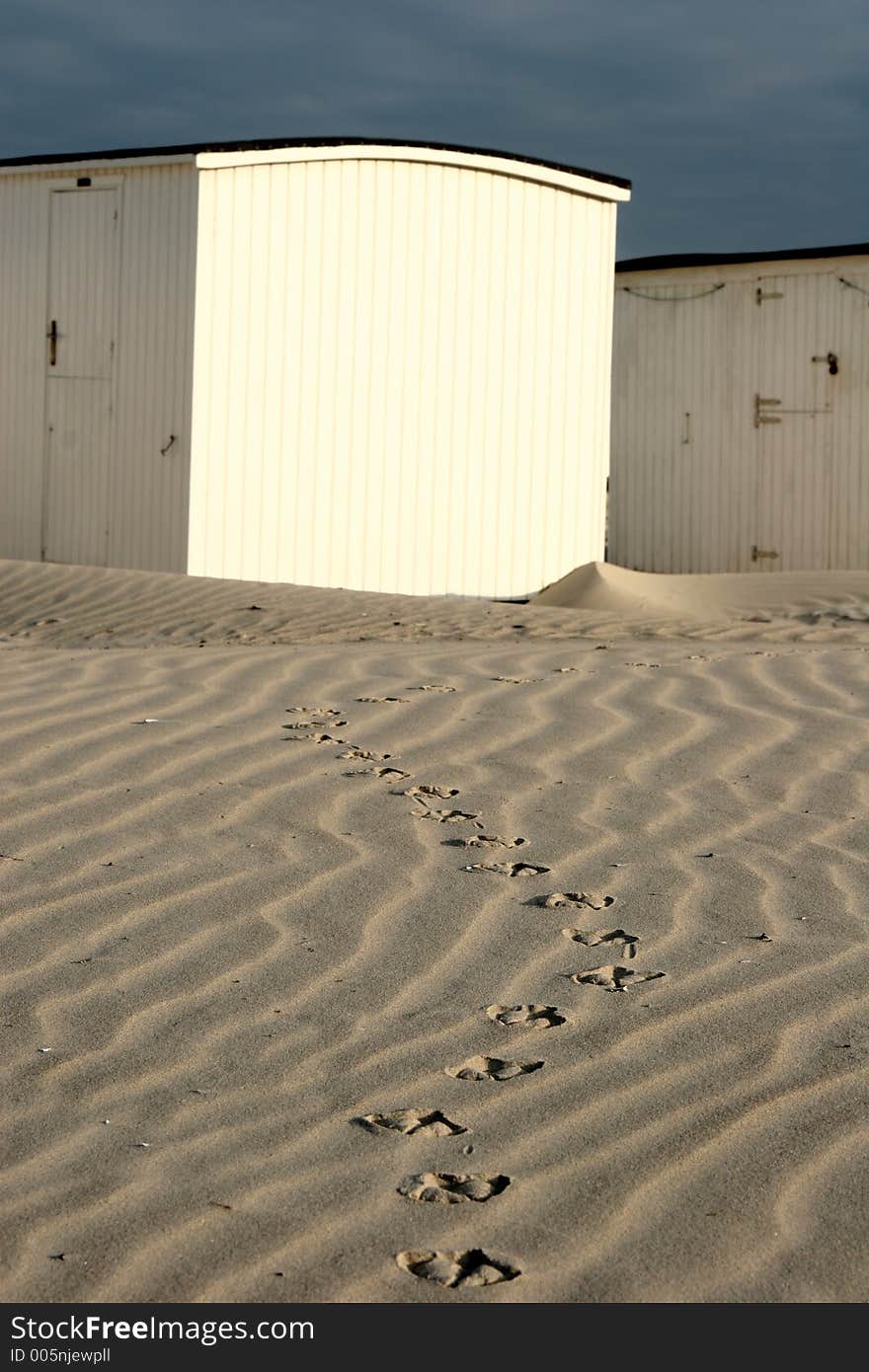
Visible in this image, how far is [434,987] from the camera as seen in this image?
3.43 metres

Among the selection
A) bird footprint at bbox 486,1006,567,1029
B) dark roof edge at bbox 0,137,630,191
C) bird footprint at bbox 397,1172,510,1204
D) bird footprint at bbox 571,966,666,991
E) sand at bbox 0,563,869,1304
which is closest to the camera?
sand at bbox 0,563,869,1304

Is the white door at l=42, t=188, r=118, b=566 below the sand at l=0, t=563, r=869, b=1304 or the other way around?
the other way around

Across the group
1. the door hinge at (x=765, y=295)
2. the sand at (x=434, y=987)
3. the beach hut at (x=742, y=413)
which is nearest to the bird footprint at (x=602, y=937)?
the sand at (x=434, y=987)

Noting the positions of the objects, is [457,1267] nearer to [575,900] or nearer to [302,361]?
[575,900]

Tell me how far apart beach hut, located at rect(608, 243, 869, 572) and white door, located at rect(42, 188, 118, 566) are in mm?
6904

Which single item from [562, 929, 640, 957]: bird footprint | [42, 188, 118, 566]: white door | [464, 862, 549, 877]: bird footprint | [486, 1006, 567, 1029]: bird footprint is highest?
[42, 188, 118, 566]: white door

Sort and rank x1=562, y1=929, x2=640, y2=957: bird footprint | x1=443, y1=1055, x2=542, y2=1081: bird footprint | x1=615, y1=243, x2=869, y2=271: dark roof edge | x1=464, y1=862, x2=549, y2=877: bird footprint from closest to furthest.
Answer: x1=443, y1=1055, x2=542, y2=1081: bird footprint
x1=562, y1=929, x2=640, y2=957: bird footprint
x1=464, y1=862, x2=549, y2=877: bird footprint
x1=615, y1=243, x2=869, y2=271: dark roof edge

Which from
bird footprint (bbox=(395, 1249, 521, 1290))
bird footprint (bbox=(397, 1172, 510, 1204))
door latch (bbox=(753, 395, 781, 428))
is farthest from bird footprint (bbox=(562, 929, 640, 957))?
door latch (bbox=(753, 395, 781, 428))

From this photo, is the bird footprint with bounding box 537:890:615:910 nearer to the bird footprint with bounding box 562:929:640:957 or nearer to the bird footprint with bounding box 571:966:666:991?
the bird footprint with bounding box 562:929:640:957

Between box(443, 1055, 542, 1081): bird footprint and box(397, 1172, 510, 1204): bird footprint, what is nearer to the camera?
box(397, 1172, 510, 1204): bird footprint

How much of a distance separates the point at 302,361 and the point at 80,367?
182cm

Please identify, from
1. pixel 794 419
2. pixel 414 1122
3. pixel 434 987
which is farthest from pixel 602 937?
pixel 794 419

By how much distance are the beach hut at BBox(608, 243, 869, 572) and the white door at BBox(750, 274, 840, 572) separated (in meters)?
0.01

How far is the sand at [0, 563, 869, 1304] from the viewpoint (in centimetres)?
236
